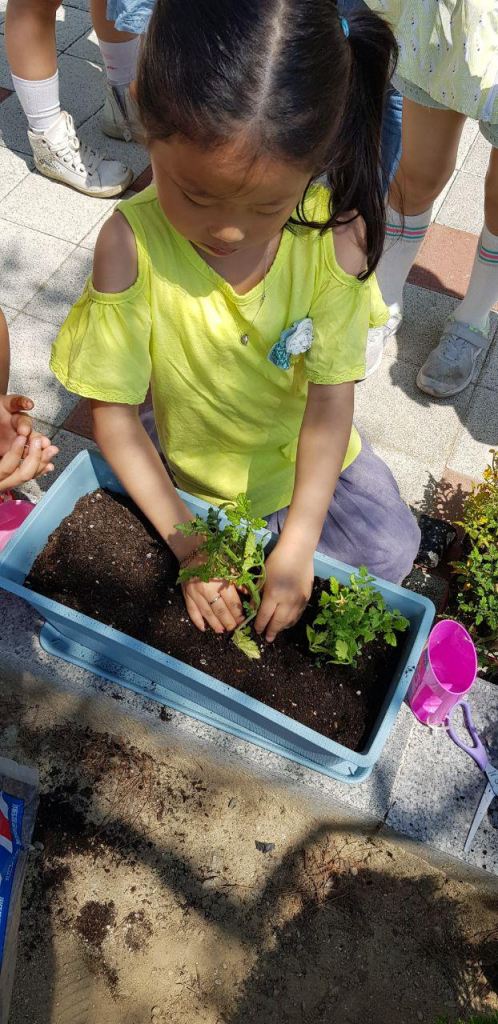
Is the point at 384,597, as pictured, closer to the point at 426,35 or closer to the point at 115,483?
the point at 115,483

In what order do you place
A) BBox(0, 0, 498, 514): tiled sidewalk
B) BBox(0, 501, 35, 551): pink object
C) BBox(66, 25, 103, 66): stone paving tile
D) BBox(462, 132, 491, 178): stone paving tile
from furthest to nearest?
BBox(66, 25, 103, 66): stone paving tile → BBox(462, 132, 491, 178): stone paving tile → BBox(0, 0, 498, 514): tiled sidewalk → BBox(0, 501, 35, 551): pink object

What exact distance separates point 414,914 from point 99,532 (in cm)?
125

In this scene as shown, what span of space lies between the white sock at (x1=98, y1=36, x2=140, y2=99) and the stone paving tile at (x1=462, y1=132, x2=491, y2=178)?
5.64 ft

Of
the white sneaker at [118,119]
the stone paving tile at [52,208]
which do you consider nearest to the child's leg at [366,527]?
the stone paving tile at [52,208]

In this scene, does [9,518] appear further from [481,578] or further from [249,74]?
[249,74]

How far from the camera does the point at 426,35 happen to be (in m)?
1.97

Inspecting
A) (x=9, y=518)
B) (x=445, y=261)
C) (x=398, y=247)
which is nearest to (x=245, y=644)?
(x=9, y=518)

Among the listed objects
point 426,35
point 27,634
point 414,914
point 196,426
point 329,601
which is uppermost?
point 426,35

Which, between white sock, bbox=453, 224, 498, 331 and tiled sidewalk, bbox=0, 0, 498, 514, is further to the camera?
tiled sidewalk, bbox=0, 0, 498, 514

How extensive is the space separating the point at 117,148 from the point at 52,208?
1.78 feet

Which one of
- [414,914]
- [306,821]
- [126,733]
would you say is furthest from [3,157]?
[414,914]

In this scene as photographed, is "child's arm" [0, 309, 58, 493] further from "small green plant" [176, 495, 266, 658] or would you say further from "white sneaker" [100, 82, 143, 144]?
"white sneaker" [100, 82, 143, 144]

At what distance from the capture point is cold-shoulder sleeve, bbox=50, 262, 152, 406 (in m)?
1.49

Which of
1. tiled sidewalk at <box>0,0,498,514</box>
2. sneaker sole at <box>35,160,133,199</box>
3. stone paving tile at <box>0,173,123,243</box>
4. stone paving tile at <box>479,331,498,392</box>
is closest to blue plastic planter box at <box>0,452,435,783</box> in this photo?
tiled sidewalk at <box>0,0,498,514</box>
